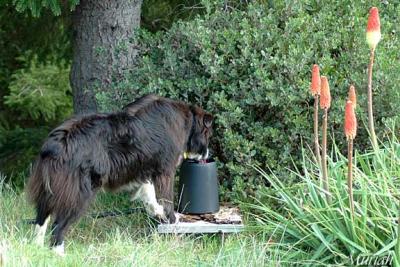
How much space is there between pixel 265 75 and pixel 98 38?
2373mm

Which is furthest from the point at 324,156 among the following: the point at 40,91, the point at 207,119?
the point at 40,91

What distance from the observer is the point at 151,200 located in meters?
6.68

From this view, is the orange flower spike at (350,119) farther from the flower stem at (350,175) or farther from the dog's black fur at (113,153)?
the dog's black fur at (113,153)

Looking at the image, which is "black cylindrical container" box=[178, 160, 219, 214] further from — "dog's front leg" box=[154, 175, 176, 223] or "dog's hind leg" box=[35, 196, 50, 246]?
"dog's hind leg" box=[35, 196, 50, 246]

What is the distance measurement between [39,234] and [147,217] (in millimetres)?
1162

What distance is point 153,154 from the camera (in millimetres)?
6480

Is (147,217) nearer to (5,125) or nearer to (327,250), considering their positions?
(327,250)

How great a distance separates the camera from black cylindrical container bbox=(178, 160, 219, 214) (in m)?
6.69

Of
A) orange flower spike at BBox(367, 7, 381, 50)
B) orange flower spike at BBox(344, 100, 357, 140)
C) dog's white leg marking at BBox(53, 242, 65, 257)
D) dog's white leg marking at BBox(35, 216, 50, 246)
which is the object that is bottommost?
dog's white leg marking at BBox(53, 242, 65, 257)

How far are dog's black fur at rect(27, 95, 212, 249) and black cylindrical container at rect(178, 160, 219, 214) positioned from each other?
0.17 meters

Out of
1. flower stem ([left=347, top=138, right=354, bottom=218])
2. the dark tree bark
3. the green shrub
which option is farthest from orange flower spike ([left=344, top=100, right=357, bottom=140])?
the green shrub

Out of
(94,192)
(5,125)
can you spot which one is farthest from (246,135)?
(5,125)

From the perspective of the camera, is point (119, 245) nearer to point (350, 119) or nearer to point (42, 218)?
point (42, 218)

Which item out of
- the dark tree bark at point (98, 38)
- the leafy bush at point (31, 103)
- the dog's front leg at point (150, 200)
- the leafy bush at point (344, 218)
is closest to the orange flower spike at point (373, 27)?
the leafy bush at point (344, 218)
